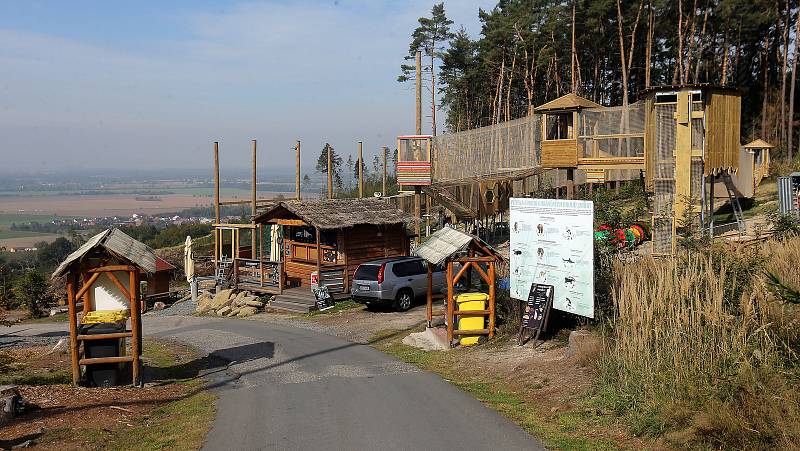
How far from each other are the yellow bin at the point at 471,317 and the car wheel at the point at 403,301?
753 centimetres

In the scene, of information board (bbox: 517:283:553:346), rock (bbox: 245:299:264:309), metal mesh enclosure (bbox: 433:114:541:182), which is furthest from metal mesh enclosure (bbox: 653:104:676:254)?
rock (bbox: 245:299:264:309)

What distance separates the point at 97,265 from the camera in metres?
14.8

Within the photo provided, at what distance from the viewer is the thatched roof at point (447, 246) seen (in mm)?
17250

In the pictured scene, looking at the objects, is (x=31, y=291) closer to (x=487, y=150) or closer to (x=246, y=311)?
(x=246, y=311)

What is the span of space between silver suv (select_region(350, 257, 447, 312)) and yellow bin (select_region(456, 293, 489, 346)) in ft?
22.6

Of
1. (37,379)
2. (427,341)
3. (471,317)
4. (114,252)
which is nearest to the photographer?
(114,252)

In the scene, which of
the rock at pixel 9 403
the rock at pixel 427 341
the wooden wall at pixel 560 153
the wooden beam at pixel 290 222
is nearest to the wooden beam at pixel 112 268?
the rock at pixel 9 403

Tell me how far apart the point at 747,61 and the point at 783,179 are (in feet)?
101

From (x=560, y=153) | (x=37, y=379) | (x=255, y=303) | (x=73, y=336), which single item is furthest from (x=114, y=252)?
(x=560, y=153)

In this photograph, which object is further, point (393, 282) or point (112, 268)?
point (393, 282)

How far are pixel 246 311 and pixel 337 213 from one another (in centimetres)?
538

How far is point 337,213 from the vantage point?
29203 millimetres

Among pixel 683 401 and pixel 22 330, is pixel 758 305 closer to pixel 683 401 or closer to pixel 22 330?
pixel 683 401

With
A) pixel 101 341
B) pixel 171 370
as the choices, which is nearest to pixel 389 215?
pixel 171 370
